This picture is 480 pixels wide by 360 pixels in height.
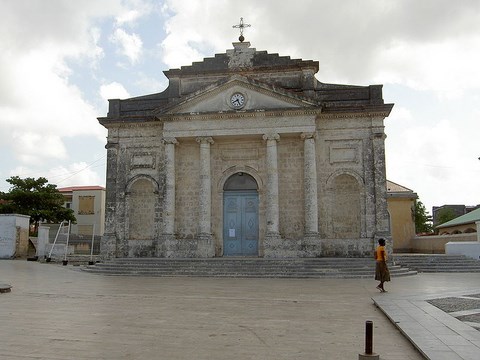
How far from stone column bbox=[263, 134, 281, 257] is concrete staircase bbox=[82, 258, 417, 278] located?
136cm

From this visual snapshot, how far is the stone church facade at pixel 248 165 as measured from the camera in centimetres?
2275

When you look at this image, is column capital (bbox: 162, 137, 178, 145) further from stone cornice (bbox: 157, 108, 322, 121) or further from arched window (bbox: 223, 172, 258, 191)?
arched window (bbox: 223, 172, 258, 191)

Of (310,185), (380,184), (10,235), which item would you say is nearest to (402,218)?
(380,184)

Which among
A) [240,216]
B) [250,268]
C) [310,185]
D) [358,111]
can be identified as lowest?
[250,268]

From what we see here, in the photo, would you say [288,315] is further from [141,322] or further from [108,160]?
[108,160]

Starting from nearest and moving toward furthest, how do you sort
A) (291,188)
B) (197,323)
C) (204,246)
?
1. (197,323)
2. (204,246)
3. (291,188)

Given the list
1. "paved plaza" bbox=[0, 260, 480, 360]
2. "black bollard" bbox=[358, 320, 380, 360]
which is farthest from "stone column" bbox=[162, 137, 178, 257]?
"black bollard" bbox=[358, 320, 380, 360]

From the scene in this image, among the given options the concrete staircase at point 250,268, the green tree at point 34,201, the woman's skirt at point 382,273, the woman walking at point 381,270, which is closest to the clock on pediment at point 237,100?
the concrete staircase at point 250,268

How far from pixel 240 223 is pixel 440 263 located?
9752 millimetres

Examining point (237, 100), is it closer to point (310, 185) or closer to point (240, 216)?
point (310, 185)

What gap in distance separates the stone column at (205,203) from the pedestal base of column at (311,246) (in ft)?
14.3

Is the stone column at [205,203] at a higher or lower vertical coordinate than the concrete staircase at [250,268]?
higher

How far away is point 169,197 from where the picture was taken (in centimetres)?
2355

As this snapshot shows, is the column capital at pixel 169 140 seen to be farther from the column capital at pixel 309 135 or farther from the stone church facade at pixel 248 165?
the column capital at pixel 309 135
